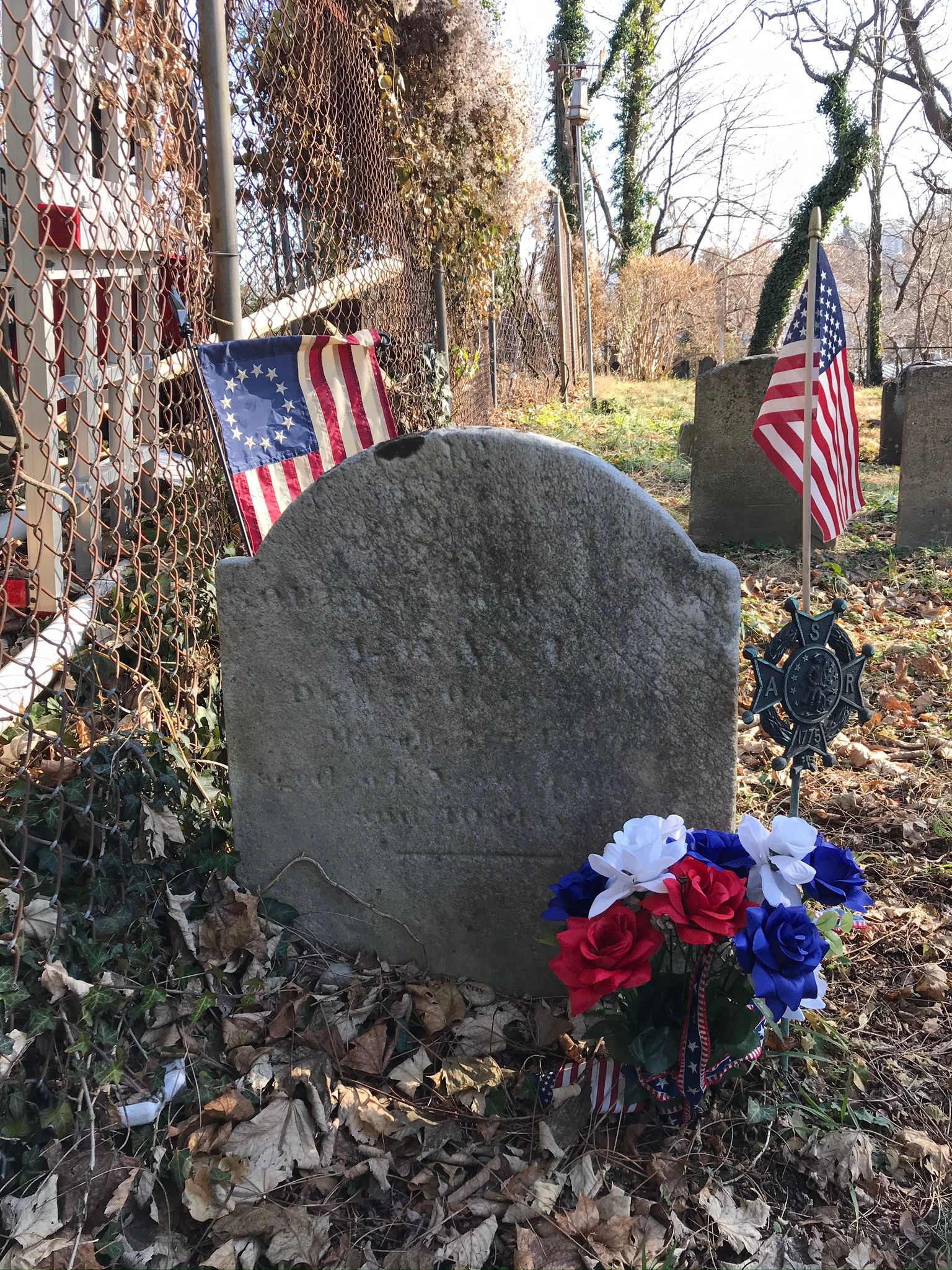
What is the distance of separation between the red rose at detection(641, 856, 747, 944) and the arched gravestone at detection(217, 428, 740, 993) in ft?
1.11

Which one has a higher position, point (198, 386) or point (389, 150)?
point (389, 150)

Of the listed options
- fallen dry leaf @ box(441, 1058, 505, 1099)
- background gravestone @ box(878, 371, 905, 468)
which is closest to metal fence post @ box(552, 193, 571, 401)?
background gravestone @ box(878, 371, 905, 468)

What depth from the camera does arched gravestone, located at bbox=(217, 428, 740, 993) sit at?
2.02 m

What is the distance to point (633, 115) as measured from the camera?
965 inches

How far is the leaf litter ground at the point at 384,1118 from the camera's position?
5.60 ft

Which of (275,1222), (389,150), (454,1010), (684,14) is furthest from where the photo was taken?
(684,14)

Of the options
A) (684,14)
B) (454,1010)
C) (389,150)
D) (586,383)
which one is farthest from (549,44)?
(454,1010)

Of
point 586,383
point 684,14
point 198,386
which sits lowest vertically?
point 198,386

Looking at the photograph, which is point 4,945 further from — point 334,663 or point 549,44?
point 549,44

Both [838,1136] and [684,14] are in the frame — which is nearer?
[838,1136]

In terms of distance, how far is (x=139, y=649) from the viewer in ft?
8.47

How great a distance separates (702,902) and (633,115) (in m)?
27.3

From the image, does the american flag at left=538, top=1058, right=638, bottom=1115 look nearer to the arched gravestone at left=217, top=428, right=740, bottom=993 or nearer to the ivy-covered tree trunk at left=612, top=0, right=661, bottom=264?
the arched gravestone at left=217, top=428, right=740, bottom=993

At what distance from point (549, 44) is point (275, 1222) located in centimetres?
2463
